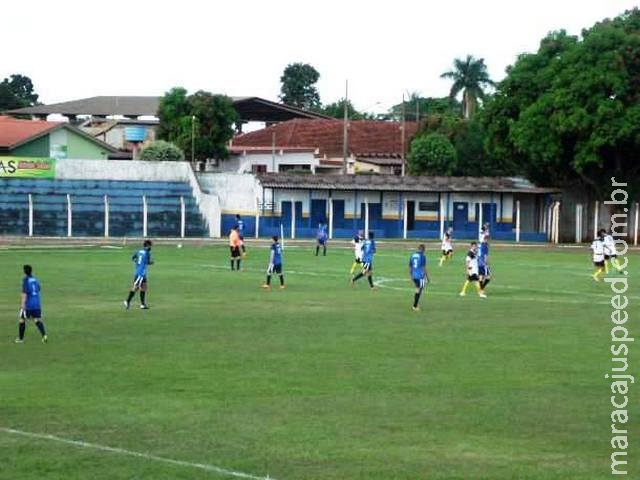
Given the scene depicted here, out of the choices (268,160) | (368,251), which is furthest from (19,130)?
(368,251)

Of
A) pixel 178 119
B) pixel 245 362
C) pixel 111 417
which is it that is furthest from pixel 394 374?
pixel 178 119

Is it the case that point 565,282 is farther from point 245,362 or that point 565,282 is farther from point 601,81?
point 601,81

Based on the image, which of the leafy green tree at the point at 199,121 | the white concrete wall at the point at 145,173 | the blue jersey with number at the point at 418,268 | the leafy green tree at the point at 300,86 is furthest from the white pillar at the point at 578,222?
the leafy green tree at the point at 300,86

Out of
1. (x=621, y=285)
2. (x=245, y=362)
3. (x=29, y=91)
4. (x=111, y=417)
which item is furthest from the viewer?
(x=29, y=91)

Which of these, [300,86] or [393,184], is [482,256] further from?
[300,86]

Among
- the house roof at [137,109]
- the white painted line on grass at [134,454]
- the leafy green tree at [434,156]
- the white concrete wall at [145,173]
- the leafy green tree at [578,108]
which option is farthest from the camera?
the house roof at [137,109]

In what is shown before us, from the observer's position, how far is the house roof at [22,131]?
89.1 m

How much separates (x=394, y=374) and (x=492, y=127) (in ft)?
201

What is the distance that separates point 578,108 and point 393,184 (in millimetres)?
14257

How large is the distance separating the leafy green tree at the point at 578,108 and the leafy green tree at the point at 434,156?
1562 cm

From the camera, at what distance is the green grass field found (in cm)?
1446

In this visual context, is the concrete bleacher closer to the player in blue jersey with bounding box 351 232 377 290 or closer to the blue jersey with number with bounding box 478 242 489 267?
the player in blue jersey with bounding box 351 232 377 290

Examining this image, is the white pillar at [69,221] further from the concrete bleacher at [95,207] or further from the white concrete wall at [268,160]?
the white concrete wall at [268,160]

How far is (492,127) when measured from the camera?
3204 inches
